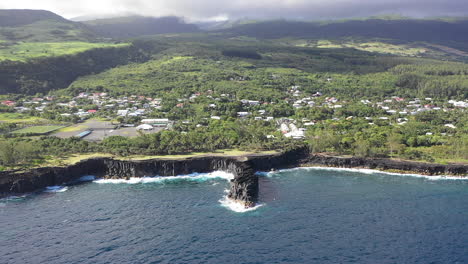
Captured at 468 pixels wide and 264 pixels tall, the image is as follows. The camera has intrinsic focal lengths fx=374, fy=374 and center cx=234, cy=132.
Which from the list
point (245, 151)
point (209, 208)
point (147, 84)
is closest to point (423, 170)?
point (245, 151)

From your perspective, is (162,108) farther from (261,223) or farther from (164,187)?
(261,223)

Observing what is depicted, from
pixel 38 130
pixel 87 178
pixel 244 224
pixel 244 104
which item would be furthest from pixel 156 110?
pixel 244 224

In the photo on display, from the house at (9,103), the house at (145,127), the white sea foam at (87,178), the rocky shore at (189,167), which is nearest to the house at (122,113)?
the house at (145,127)

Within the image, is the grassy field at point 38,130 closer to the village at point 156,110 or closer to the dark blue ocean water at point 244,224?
the village at point 156,110

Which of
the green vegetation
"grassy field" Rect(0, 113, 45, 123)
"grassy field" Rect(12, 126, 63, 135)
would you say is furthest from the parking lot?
"grassy field" Rect(0, 113, 45, 123)

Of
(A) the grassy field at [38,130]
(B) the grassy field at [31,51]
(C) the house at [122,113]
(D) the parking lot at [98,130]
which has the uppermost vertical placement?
(B) the grassy field at [31,51]

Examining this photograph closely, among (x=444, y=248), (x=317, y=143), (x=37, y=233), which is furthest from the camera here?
(x=317, y=143)
